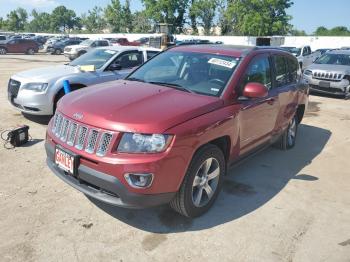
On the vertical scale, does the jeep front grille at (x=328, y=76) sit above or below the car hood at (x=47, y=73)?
below

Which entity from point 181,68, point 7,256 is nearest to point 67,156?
point 7,256

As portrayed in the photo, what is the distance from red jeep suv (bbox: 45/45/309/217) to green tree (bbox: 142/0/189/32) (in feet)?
232

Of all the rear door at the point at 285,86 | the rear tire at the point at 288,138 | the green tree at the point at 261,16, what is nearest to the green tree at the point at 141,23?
the green tree at the point at 261,16

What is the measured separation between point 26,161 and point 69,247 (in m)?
2.43

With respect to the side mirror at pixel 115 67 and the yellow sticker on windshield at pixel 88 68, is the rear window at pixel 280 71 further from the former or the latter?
the yellow sticker on windshield at pixel 88 68

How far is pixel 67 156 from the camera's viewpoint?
12.0ft

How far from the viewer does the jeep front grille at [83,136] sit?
3406 mm

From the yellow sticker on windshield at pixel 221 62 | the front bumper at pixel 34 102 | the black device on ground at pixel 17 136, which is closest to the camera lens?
the yellow sticker on windshield at pixel 221 62

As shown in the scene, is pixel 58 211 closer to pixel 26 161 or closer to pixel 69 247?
pixel 69 247

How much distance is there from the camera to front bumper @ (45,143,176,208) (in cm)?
334

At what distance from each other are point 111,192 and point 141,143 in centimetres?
56

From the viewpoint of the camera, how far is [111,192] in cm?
346

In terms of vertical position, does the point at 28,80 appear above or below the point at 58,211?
above

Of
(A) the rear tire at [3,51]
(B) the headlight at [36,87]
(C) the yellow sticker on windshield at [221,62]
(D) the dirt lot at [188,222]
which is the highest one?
(C) the yellow sticker on windshield at [221,62]
